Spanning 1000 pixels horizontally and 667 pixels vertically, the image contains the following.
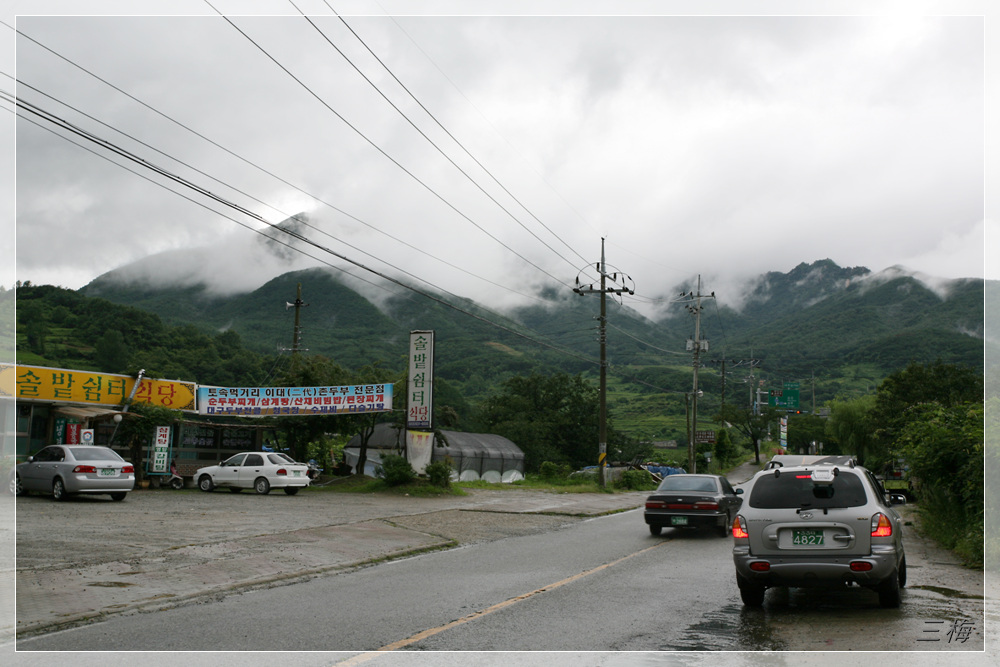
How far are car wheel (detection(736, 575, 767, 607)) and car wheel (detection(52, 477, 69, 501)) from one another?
18.8 meters

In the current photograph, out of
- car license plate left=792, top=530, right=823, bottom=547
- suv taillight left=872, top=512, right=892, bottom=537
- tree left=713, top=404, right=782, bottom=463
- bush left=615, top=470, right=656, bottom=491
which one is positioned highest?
tree left=713, top=404, right=782, bottom=463

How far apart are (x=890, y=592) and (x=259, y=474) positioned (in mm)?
23183

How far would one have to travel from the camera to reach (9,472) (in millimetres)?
23453

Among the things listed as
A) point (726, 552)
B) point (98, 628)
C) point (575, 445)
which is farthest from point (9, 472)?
point (575, 445)

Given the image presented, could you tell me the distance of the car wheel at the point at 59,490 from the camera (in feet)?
70.9

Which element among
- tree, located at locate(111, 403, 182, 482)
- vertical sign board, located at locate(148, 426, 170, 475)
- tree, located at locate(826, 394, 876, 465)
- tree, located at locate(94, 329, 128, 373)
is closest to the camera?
tree, located at locate(111, 403, 182, 482)

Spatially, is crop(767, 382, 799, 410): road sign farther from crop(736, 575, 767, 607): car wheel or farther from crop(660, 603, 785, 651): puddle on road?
crop(660, 603, 785, 651): puddle on road

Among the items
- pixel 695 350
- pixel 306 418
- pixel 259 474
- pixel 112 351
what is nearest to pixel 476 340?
pixel 112 351

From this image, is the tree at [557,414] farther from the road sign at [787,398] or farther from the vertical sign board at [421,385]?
the vertical sign board at [421,385]

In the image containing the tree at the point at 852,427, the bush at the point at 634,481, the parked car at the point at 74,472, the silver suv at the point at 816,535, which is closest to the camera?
the silver suv at the point at 816,535

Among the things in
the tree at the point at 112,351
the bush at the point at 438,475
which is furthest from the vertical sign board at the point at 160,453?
the tree at the point at 112,351

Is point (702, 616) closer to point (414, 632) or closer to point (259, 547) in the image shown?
point (414, 632)

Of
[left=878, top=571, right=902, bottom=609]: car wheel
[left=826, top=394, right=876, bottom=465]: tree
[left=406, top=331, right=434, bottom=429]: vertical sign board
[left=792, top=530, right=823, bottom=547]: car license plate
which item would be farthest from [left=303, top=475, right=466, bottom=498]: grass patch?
[left=826, top=394, right=876, bottom=465]: tree

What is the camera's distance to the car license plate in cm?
895
